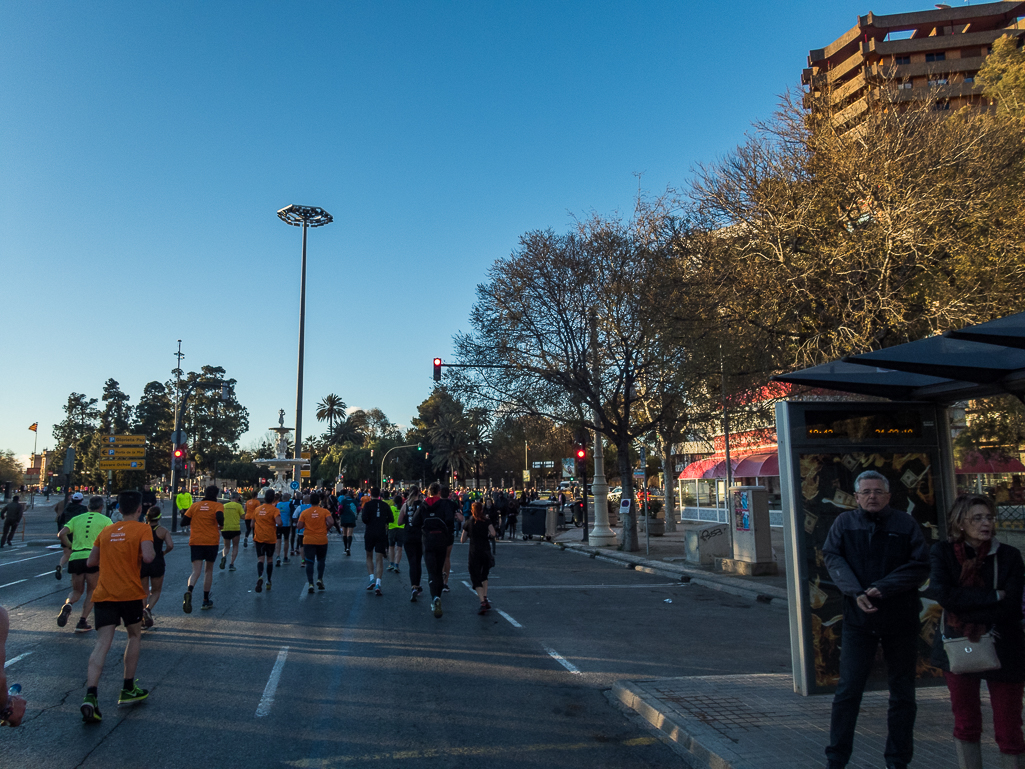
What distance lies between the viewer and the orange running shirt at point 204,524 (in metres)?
11.2

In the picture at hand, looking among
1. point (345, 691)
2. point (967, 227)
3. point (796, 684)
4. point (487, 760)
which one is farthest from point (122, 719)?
point (967, 227)

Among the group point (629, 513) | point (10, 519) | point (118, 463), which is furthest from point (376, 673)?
point (118, 463)

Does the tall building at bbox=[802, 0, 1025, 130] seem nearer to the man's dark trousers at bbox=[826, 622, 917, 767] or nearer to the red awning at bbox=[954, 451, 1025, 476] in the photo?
the red awning at bbox=[954, 451, 1025, 476]

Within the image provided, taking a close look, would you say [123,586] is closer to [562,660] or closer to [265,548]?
[562,660]

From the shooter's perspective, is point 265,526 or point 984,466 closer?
point 984,466

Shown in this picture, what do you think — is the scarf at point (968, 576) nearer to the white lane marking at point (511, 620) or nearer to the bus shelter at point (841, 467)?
the bus shelter at point (841, 467)

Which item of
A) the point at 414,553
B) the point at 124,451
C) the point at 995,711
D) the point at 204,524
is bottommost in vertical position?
the point at 995,711

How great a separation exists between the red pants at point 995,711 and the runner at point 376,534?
10.1m

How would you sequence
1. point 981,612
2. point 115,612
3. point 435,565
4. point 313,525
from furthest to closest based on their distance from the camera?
point 313,525 < point 435,565 < point 115,612 < point 981,612

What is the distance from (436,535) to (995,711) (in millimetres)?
8042

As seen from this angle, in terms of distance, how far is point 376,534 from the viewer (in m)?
13.1

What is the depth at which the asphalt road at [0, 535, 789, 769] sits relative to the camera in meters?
5.07

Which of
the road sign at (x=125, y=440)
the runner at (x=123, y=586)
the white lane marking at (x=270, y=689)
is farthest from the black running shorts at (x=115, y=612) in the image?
the road sign at (x=125, y=440)

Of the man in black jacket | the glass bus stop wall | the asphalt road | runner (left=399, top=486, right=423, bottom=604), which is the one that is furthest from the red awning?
runner (left=399, top=486, right=423, bottom=604)
